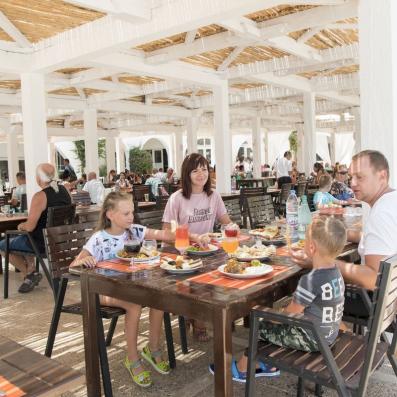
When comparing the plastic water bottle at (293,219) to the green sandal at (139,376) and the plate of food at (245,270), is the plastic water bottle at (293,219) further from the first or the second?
the green sandal at (139,376)

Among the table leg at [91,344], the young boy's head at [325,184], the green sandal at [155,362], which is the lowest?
the green sandal at [155,362]

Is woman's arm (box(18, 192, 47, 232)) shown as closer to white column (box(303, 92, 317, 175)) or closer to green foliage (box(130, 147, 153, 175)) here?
white column (box(303, 92, 317, 175))

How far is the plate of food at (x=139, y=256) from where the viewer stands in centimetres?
241

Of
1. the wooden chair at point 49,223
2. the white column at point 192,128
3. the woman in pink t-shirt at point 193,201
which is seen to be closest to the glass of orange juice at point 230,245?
the woman in pink t-shirt at point 193,201

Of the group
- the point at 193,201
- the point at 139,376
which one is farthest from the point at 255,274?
the point at 193,201

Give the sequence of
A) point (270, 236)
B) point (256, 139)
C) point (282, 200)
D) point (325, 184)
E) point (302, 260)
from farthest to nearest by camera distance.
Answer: point (256, 139)
point (282, 200)
point (325, 184)
point (270, 236)
point (302, 260)

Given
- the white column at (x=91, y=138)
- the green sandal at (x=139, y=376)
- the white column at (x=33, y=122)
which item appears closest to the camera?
the green sandal at (x=139, y=376)

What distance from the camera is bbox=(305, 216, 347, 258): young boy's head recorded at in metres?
1.96

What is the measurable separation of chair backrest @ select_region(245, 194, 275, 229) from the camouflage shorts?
109 inches

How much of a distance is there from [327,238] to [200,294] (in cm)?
60

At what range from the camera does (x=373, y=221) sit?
2.10m

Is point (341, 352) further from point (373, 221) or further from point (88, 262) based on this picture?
point (88, 262)

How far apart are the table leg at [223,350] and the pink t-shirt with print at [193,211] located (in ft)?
5.62

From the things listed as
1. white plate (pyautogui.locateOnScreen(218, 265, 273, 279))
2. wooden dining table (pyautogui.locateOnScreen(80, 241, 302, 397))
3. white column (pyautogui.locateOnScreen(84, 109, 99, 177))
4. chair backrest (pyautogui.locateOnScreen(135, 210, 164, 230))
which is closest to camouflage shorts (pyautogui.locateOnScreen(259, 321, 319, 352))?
wooden dining table (pyautogui.locateOnScreen(80, 241, 302, 397))
